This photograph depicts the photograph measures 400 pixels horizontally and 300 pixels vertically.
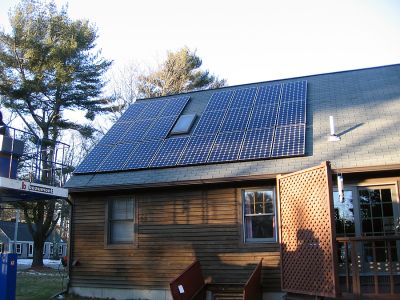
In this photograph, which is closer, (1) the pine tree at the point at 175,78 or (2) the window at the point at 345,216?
(2) the window at the point at 345,216

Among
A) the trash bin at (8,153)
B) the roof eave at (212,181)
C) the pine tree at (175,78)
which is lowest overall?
the roof eave at (212,181)

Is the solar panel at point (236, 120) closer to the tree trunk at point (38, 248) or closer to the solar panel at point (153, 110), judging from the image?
the solar panel at point (153, 110)

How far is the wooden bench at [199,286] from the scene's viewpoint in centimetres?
966

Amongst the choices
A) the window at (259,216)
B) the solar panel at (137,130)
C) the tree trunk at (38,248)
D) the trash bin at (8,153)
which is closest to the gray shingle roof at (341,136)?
the window at (259,216)

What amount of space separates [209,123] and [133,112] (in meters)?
3.91

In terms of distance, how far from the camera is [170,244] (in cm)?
1190

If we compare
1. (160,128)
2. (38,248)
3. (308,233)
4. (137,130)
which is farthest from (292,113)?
(38,248)

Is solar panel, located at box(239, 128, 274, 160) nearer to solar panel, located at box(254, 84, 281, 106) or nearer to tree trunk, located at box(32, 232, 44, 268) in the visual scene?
solar panel, located at box(254, 84, 281, 106)

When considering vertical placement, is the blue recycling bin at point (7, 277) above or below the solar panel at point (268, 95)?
below

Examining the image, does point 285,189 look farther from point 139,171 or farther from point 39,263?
point 39,263

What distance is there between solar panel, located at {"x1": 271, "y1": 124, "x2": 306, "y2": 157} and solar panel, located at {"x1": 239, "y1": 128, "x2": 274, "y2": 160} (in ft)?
0.60

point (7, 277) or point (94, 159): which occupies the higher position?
point (94, 159)

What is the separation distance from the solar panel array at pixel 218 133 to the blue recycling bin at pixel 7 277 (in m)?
4.14

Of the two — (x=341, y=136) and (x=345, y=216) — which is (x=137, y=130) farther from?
(x=345, y=216)
